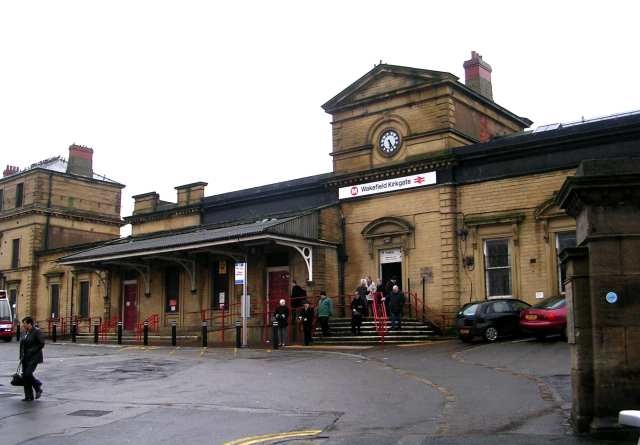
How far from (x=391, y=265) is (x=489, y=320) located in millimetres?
7435

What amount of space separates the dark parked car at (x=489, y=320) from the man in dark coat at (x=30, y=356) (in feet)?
43.9

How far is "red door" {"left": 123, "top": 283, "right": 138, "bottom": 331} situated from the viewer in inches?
1462

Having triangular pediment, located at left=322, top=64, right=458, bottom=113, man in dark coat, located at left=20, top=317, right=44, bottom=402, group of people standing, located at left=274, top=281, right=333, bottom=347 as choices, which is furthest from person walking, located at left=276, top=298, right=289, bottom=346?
man in dark coat, located at left=20, top=317, right=44, bottom=402

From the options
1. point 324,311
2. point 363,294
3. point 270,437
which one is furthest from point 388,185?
point 270,437

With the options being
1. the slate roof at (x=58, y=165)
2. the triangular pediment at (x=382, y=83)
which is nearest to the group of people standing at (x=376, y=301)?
the triangular pediment at (x=382, y=83)

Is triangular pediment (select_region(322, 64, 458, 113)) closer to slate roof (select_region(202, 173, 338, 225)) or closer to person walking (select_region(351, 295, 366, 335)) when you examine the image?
slate roof (select_region(202, 173, 338, 225))

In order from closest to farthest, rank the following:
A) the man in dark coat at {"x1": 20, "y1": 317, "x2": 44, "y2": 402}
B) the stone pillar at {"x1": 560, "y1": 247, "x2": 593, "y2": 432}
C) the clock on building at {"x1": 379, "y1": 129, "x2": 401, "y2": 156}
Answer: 1. the stone pillar at {"x1": 560, "y1": 247, "x2": 593, "y2": 432}
2. the man in dark coat at {"x1": 20, "y1": 317, "x2": 44, "y2": 402}
3. the clock on building at {"x1": 379, "y1": 129, "x2": 401, "y2": 156}

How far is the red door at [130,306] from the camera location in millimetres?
37125

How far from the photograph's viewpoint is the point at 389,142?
29.7m

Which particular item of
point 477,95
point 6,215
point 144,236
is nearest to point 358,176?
point 477,95

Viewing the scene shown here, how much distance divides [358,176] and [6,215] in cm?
3061

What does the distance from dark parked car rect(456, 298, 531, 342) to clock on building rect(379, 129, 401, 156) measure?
885 cm

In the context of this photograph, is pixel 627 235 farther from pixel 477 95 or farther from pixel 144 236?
pixel 144 236

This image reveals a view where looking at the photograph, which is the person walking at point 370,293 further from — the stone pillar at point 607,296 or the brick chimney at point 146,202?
the stone pillar at point 607,296
